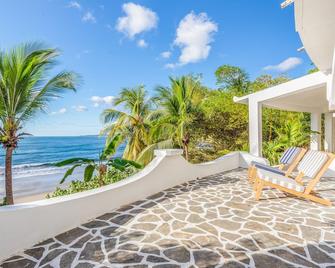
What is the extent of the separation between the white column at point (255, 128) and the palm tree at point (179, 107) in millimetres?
3563

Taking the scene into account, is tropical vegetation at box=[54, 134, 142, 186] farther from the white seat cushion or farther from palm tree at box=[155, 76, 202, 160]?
palm tree at box=[155, 76, 202, 160]

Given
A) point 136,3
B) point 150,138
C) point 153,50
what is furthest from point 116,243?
point 153,50

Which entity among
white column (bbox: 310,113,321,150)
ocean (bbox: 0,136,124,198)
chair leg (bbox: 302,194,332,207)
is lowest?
ocean (bbox: 0,136,124,198)

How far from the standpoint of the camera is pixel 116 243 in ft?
11.1

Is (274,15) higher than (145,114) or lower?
higher

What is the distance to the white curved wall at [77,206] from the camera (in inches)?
122

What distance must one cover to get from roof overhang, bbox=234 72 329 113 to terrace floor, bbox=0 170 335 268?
4.13m

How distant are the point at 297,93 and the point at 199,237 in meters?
7.08

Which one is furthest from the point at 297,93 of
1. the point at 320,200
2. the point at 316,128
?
the point at 316,128

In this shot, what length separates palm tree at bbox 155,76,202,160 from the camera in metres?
11.8

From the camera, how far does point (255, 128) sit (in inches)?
362

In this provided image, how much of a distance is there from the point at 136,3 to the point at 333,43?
12311mm

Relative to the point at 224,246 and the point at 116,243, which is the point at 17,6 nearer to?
the point at 116,243

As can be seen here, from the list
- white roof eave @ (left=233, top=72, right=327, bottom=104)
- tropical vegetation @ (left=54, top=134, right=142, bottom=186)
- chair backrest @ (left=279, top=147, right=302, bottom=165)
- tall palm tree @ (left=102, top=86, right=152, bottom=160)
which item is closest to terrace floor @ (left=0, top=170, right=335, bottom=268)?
tropical vegetation @ (left=54, top=134, right=142, bottom=186)
